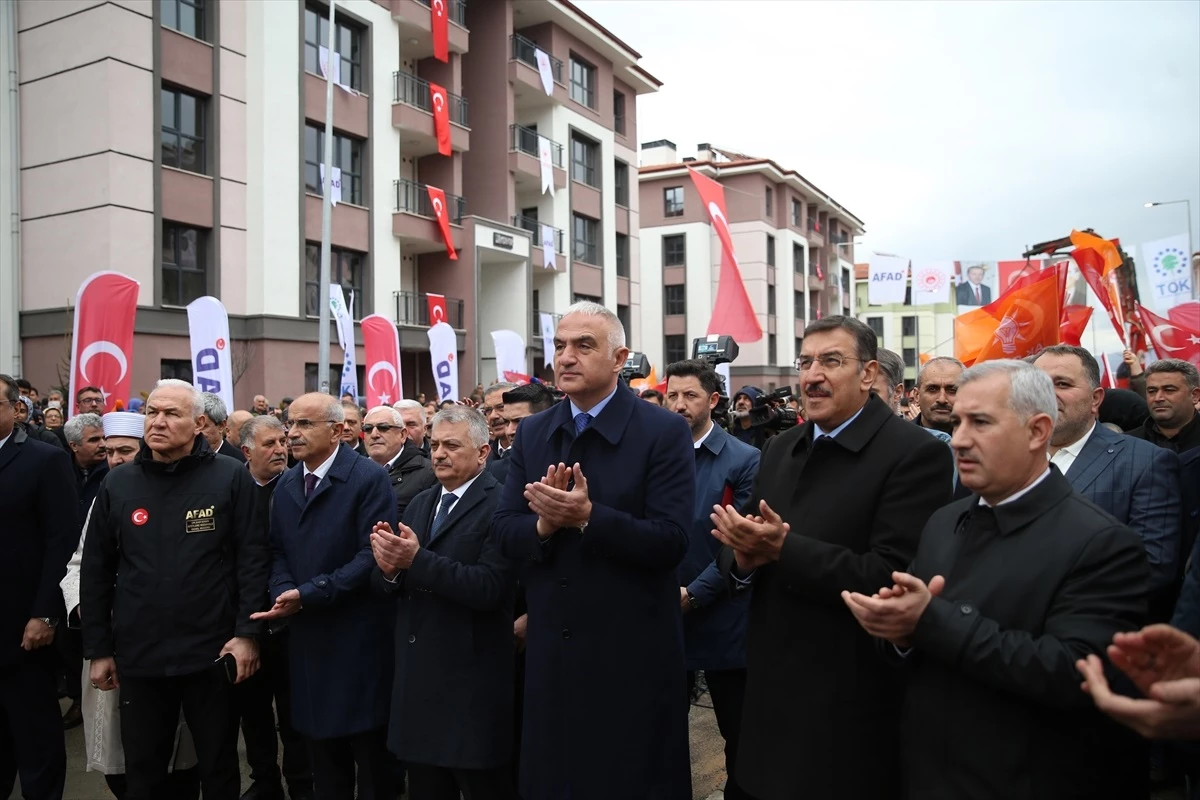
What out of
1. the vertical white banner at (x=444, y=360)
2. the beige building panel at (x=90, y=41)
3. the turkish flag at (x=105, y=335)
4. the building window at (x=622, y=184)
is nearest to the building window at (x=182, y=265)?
the beige building panel at (x=90, y=41)

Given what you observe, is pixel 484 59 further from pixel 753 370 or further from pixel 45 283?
pixel 753 370

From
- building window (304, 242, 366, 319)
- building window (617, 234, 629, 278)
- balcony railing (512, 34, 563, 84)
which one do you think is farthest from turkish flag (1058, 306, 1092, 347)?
building window (617, 234, 629, 278)

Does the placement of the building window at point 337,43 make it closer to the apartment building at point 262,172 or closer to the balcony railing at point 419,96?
the apartment building at point 262,172

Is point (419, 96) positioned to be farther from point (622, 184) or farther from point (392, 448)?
point (392, 448)

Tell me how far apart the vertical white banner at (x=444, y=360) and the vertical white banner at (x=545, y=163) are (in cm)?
1269

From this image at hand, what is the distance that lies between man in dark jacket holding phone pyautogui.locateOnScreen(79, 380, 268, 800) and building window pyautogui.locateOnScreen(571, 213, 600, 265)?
26.6 metres

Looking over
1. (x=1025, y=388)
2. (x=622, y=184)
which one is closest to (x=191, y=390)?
(x=1025, y=388)

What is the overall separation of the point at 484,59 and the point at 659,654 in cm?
2655

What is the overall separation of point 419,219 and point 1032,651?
74.5 feet

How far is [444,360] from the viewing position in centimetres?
1602

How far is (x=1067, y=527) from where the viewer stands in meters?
2.36

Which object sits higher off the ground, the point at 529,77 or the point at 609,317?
the point at 529,77

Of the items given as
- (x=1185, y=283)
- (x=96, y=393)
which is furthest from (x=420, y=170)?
(x=1185, y=283)

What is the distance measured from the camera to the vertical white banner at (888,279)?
2662cm
